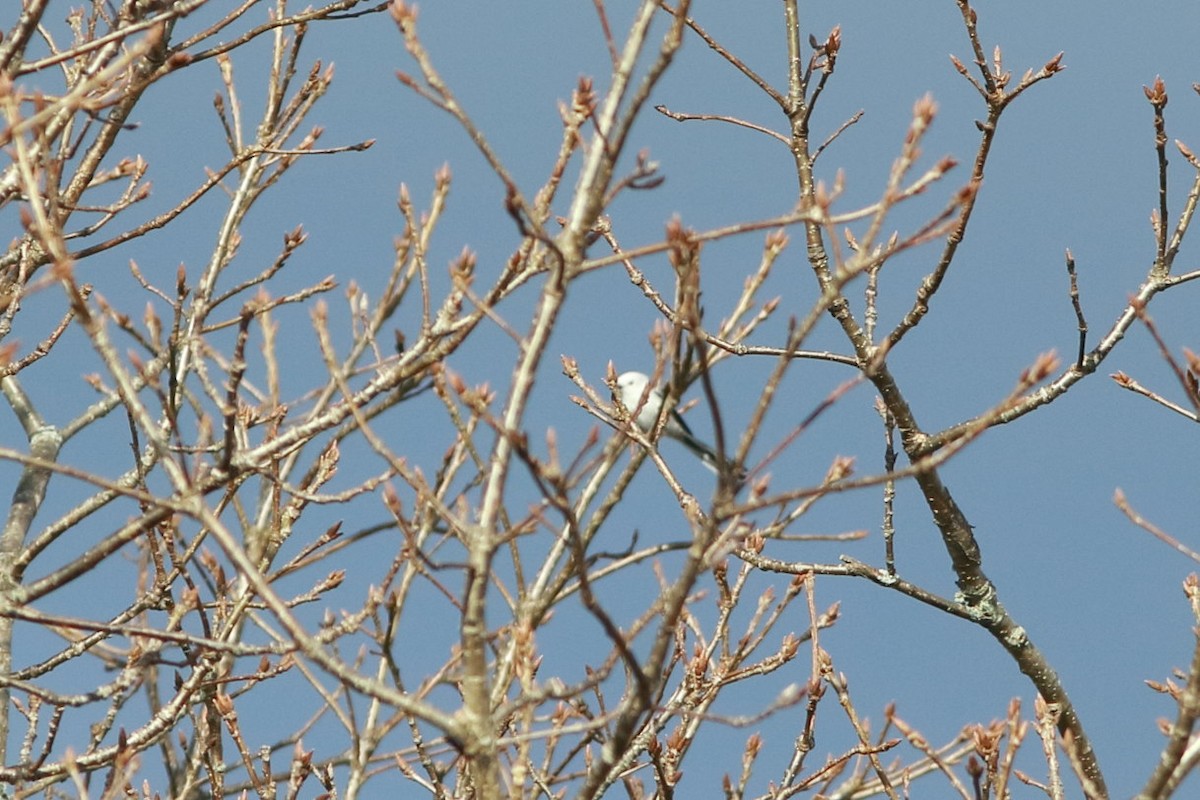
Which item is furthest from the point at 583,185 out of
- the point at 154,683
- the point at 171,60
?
the point at 154,683

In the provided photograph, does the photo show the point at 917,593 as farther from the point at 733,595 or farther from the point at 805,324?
the point at 805,324

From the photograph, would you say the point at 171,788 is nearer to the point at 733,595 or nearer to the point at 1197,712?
the point at 733,595

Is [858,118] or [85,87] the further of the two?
[858,118]

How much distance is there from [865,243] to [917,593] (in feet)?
9.19


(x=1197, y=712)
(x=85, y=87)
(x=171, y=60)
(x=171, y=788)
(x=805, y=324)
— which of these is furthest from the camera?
(x=171, y=788)

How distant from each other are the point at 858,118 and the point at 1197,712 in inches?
125

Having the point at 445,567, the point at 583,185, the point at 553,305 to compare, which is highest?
the point at 583,185

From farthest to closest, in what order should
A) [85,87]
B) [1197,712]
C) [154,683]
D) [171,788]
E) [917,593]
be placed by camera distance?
[154,683] → [171,788] → [917,593] → [85,87] → [1197,712]

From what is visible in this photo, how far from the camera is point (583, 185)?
2375 mm

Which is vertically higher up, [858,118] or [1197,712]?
[858,118]

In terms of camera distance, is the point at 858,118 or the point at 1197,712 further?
the point at 858,118

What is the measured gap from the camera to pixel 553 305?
229 centimetres

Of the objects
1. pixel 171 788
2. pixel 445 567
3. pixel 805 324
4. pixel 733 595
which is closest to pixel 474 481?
pixel 733 595

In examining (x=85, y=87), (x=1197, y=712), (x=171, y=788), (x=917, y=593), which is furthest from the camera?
(x=171, y=788)
